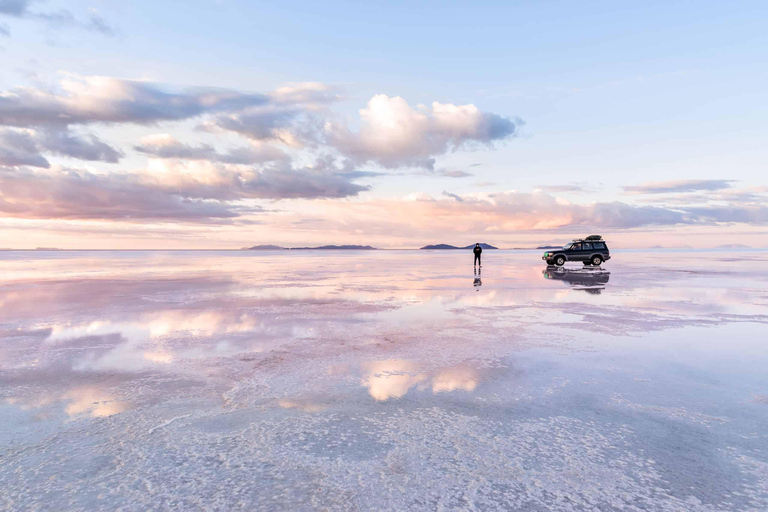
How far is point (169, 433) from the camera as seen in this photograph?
4.91 m

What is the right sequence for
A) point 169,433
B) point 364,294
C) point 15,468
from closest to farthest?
point 15,468, point 169,433, point 364,294

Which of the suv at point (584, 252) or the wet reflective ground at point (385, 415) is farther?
the suv at point (584, 252)

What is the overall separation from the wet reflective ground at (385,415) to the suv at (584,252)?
25.6m

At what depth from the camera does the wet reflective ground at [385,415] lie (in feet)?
12.4

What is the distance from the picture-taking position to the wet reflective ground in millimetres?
3789

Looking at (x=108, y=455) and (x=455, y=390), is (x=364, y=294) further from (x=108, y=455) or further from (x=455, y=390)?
(x=108, y=455)

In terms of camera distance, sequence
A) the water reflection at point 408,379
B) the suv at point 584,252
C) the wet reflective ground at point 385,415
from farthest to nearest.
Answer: the suv at point 584,252, the water reflection at point 408,379, the wet reflective ground at point 385,415

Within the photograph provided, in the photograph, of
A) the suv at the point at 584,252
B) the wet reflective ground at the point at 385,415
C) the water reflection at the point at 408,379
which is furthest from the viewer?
the suv at the point at 584,252

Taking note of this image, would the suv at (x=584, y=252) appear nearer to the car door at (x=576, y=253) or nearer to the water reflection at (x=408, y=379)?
the car door at (x=576, y=253)

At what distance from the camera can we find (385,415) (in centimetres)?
539

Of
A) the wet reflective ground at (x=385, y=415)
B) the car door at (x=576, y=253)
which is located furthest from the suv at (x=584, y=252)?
the wet reflective ground at (x=385, y=415)

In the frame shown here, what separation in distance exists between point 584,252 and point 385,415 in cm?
3514

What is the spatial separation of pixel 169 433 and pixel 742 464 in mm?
5810

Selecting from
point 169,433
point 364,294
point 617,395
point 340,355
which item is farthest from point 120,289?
point 617,395
